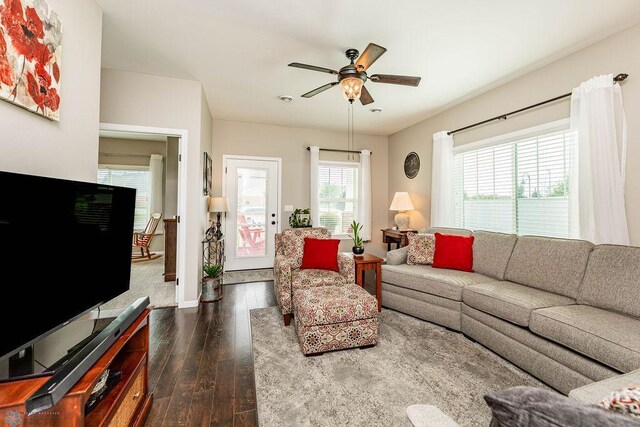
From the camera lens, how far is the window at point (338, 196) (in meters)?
5.36

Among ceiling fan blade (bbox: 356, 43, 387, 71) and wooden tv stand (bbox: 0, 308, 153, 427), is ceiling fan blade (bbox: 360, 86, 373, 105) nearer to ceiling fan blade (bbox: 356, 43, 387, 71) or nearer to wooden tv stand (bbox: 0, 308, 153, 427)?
ceiling fan blade (bbox: 356, 43, 387, 71)

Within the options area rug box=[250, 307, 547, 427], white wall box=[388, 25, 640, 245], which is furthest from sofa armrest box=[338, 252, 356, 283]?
white wall box=[388, 25, 640, 245]

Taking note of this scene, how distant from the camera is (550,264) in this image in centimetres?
235

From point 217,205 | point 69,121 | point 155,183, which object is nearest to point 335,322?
point 69,121

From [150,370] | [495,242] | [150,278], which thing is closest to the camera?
[150,370]

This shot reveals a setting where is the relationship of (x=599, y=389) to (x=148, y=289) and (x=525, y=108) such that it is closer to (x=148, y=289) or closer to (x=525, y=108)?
(x=525, y=108)

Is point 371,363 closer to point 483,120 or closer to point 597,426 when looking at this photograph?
point 597,426

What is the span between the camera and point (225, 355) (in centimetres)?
218

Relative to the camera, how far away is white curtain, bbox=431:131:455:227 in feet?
13.3

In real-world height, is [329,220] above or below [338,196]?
below

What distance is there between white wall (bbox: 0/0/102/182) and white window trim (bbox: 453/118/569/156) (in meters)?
4.12

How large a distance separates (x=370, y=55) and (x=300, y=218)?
3.08 metres

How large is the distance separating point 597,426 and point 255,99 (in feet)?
13.7

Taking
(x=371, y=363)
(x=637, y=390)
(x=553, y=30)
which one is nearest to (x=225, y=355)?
(x=371, y=363)
